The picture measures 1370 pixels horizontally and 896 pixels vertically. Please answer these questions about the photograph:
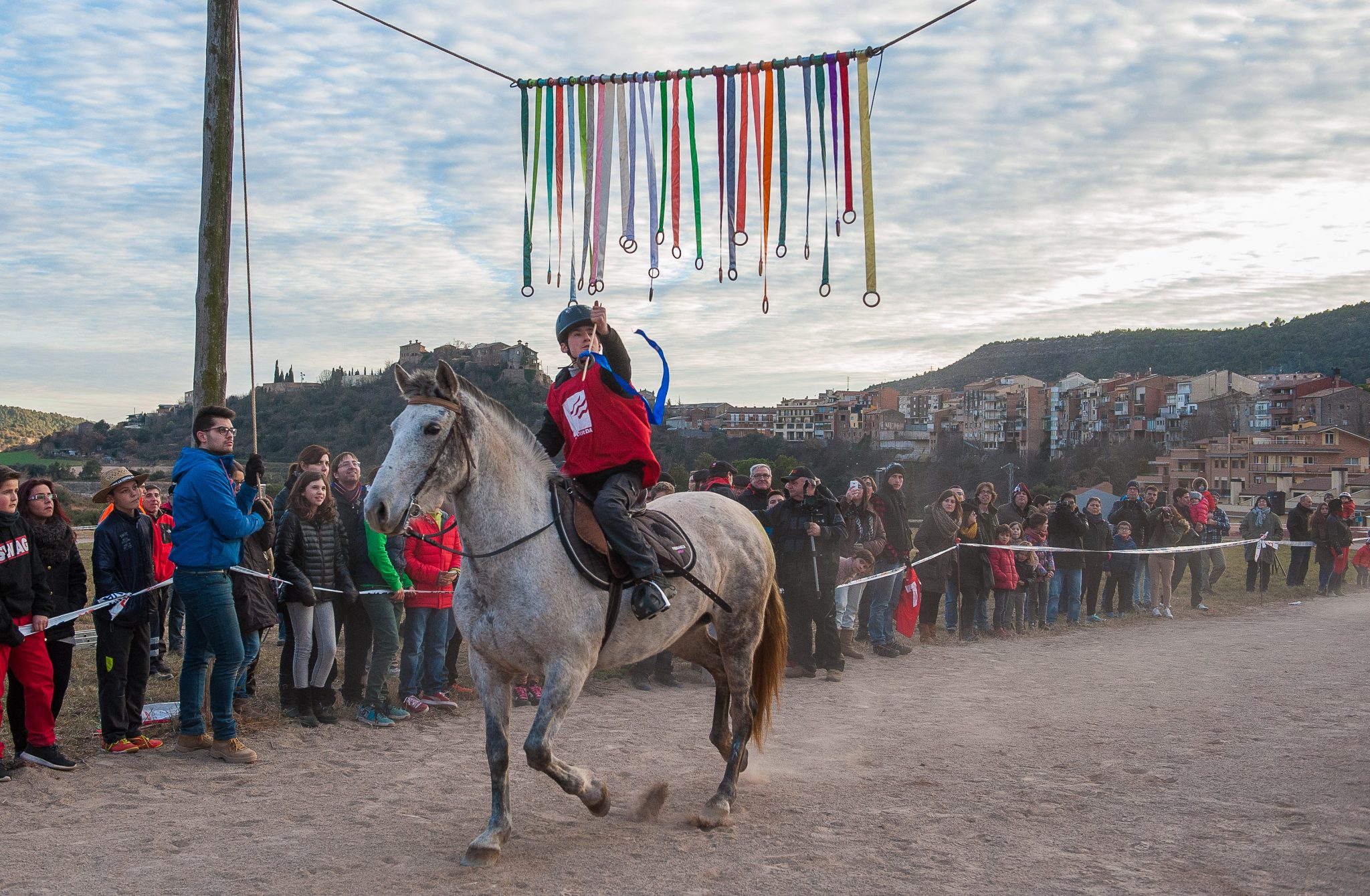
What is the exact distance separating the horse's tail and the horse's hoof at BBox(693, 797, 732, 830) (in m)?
0.86

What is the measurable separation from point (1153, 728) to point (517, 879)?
511cm

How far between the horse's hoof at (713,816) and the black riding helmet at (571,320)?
8.69ft

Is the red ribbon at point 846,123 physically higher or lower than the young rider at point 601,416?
higher

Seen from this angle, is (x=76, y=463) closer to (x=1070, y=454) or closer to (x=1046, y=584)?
(x=1046, y=584)

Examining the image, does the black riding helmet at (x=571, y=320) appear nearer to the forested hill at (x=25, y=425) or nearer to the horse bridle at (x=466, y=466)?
the horse bridle at (x=466, y=466)

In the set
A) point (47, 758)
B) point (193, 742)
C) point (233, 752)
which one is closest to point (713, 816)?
point (233, 752)

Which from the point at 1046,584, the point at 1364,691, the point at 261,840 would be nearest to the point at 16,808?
the point at 261,840

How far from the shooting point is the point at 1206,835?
4676 millimetres

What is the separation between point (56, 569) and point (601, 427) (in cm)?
390

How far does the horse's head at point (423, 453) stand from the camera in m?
3.92

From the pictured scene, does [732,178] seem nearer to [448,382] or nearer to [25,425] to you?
[448,382]

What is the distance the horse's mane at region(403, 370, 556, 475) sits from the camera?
Answer: 4.29m

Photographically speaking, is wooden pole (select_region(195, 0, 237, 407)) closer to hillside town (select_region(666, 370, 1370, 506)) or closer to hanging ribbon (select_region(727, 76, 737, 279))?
hanging ribbon (select_region(727, 76, 737, 279))

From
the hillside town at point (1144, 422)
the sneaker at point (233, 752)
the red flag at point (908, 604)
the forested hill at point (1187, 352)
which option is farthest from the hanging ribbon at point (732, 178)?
the forested hill at point (1187, 352)
